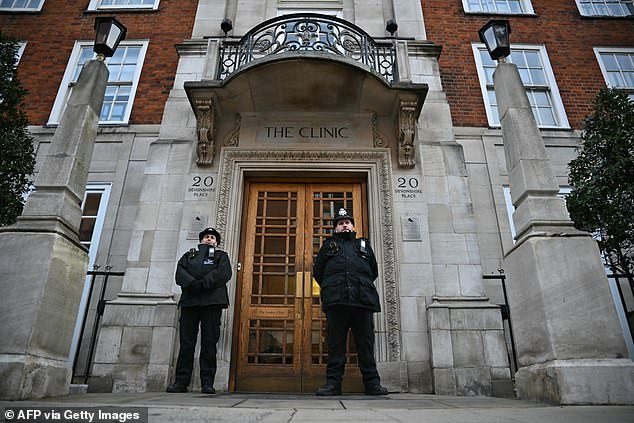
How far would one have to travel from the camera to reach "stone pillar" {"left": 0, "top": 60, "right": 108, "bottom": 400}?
3801 mm

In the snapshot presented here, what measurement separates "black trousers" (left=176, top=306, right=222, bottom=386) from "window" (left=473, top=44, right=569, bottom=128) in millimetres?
7986

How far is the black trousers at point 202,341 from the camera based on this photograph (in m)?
5.05

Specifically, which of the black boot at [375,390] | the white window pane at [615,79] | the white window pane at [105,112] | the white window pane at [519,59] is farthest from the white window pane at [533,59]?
→ the white window pane at [105,112]

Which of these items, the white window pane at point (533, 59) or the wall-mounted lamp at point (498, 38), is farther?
the white window pane at point (533, 59)

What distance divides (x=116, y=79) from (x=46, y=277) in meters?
8.05

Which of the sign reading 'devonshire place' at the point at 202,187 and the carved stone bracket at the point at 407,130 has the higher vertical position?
the carved stone bracket at the point at 407,130

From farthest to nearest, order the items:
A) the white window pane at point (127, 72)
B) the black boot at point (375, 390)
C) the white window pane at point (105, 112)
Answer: the white window pane at point (127, 72) < the white window pane at point (105, 112) < the black boot at point (375, 390)

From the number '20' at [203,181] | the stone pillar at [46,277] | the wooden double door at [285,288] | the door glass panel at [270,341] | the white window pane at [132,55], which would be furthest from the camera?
the white window pane at [132,55]

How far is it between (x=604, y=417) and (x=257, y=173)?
19.6 feet

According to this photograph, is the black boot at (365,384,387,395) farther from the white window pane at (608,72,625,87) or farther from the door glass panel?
the white window pane at (608,72,625,87)

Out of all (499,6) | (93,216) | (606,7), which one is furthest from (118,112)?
(606,7)

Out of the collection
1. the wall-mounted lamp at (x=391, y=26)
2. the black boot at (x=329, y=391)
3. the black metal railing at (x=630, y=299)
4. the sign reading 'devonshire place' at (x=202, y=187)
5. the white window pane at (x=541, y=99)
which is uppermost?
the wall-mounted lamp at (x=391, y=26)

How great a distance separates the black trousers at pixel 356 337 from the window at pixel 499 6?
33.9 ft
